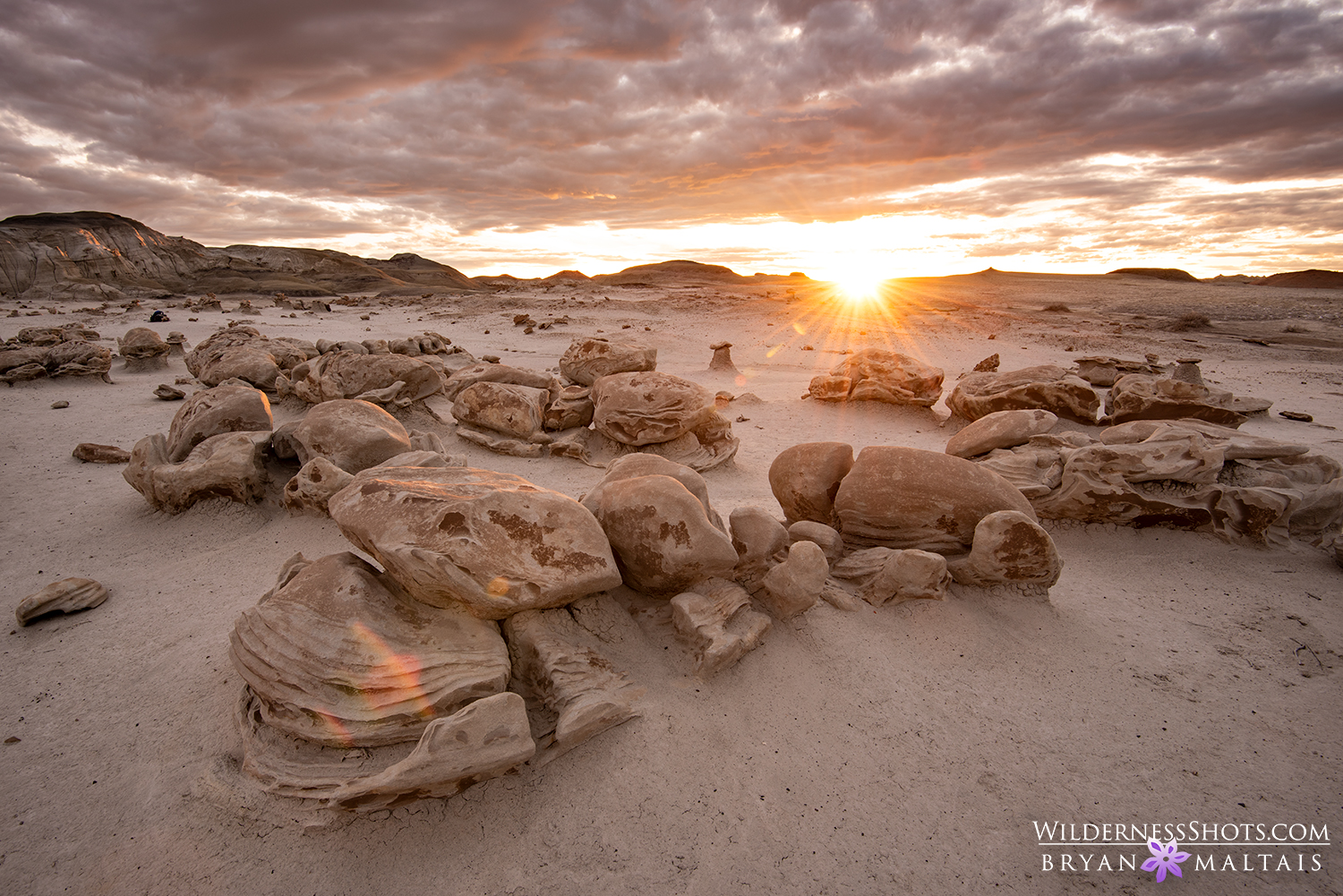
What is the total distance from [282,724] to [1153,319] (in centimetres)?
2670

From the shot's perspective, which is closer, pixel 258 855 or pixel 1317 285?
pixel 258 855

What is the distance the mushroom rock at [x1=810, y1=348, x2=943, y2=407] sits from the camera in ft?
28.9

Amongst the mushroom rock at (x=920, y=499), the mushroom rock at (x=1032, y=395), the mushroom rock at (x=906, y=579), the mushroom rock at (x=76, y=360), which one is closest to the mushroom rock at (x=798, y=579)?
the mushroom rock at (x=906, y=579)

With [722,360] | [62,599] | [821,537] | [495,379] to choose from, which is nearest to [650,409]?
[495,379]

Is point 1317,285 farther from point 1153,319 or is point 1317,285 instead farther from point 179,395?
point 179,395

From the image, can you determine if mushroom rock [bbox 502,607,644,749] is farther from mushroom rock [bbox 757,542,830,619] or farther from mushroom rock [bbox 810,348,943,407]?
mushroom rock [bbox 810,348,943,407]

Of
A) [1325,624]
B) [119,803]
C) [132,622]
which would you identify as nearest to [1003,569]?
[1325,624]

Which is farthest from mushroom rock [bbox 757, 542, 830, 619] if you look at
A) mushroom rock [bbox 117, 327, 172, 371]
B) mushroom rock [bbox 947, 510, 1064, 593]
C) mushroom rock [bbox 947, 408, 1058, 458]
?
mushroom rock [bbox 117, 327, 172, 371]

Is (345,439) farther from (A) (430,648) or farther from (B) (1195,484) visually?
(B) (1195,484)

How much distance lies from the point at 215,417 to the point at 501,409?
2785mm

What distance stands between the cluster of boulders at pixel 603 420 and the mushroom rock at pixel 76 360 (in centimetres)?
676

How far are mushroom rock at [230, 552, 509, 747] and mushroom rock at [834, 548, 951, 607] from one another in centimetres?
215

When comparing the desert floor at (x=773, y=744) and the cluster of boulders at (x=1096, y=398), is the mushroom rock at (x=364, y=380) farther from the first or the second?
the cluster of boulders at (x=1096, y=398)

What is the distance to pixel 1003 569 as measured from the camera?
3357mm
